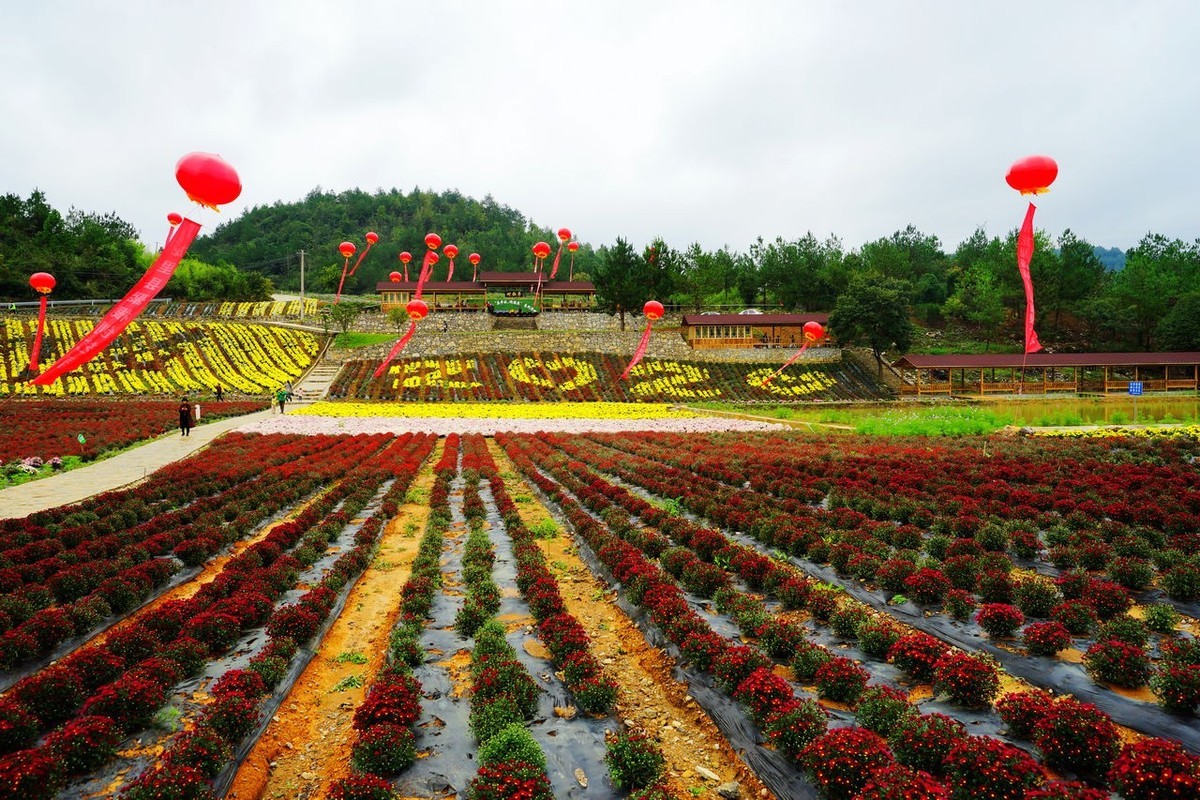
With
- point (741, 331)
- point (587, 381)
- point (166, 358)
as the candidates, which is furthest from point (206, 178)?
point (741, 331)

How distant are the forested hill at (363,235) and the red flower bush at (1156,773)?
7694 cm

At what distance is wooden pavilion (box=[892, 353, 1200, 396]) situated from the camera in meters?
46.3

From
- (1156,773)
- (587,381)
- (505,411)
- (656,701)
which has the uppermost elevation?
(587,381)

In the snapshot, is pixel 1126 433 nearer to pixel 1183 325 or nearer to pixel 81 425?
pixel 81 425

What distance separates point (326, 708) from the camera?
6328mm

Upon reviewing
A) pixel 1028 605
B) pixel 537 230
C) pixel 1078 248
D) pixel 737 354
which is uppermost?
pixel 537 230

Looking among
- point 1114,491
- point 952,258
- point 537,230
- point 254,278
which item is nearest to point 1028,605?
point 1114,491

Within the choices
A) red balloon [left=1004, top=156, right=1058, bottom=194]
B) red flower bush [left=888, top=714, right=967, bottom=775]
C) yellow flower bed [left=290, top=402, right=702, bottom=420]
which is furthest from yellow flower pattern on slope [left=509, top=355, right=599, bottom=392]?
red flower bush [left=888, top=714, right=967, bottom=775]

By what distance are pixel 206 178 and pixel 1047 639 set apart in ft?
40.5

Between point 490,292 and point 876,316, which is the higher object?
point 490,292

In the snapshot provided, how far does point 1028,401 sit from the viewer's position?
4209 cm

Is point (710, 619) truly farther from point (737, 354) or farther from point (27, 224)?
point (27, 224)

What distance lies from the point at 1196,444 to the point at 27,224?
336ft

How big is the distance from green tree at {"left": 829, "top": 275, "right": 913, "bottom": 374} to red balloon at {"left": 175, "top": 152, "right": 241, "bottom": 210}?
5064cm
